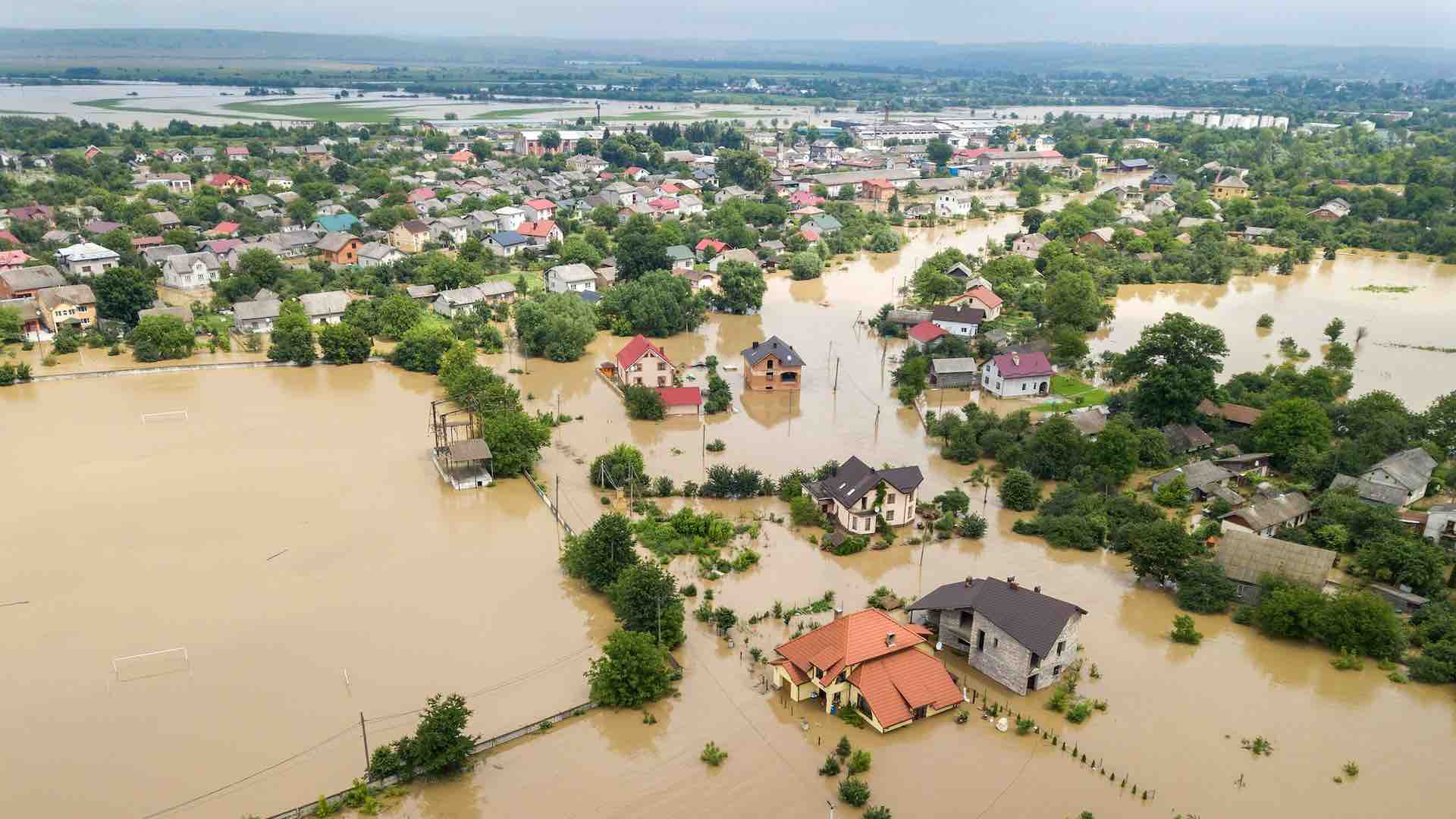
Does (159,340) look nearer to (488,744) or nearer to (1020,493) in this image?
(488,744)

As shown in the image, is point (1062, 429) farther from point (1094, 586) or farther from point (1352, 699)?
point (1352, 699)

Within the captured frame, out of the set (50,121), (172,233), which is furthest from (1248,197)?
(50,121)

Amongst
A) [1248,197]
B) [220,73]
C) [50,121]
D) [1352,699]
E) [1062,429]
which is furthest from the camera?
[220,73]

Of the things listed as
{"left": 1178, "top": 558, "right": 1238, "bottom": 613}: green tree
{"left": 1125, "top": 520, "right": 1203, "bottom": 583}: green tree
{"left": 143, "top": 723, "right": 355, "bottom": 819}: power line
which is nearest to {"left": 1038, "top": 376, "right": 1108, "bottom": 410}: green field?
{"left": 1125, "top": 520, "right": 1203, "bottom": 583}: green tree

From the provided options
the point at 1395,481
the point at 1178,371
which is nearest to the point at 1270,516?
the point at 1395,481

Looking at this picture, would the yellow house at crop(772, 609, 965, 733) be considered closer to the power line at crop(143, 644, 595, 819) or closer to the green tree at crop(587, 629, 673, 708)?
the green tree at crop(587, 629, 673, 708)

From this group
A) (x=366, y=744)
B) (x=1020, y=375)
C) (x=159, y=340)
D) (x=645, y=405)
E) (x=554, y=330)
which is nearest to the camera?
(x=366, y=744)
